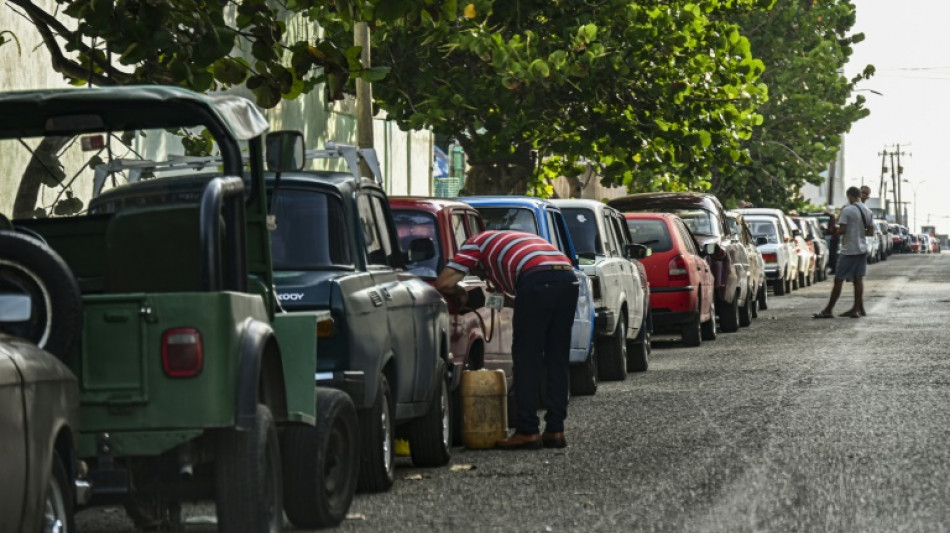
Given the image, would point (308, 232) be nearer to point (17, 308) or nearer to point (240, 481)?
point (240, 481)

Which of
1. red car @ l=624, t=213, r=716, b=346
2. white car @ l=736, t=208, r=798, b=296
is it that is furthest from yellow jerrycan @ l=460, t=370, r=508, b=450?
white car @ l=736, t=208, r=798, b=296

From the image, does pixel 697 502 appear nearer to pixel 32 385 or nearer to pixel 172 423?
pixel 172 423

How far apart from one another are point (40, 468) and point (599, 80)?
21.8 meters

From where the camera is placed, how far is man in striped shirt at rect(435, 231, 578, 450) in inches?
463

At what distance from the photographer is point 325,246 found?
32.3 feet

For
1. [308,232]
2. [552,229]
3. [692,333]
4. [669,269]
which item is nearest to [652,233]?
[669,269]

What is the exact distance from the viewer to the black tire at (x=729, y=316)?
84.6ft

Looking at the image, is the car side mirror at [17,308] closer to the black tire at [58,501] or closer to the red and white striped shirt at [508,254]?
the black tire at [58,501]

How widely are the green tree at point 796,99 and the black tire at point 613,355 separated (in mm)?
37917

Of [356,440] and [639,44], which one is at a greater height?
[639,44]

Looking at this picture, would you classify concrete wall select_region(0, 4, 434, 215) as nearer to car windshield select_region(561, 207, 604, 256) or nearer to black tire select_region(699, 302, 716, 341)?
car windshield select_region(561, 207, 604, 256)

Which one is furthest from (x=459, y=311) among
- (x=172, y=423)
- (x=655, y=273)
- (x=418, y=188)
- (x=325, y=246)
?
(x=418, y=188)

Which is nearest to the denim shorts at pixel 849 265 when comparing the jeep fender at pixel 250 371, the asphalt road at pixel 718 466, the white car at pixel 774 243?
the asphalt road at pixel 718 466

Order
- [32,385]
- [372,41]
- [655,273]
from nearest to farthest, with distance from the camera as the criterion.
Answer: [32,385] → [655,273] → [372,41]
